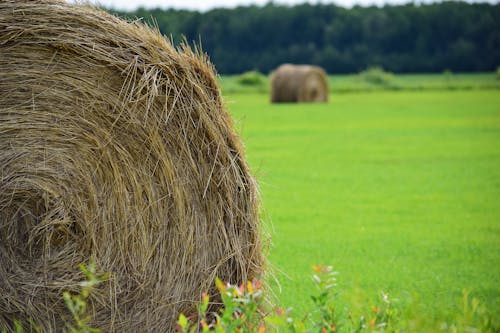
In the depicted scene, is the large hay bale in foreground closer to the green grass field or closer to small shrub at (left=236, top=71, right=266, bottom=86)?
the green grass field

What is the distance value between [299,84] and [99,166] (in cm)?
2622

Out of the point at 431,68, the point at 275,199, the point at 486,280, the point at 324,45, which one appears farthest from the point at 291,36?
the point at 486,280

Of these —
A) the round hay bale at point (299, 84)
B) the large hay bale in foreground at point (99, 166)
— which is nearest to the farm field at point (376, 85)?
the round hay bale at point (299, 84)

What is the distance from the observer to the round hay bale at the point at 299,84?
30.5m

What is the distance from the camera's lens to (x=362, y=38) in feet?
215

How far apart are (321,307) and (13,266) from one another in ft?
6.58

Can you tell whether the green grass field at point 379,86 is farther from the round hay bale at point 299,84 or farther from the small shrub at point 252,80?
the round hay bale at point 299,84

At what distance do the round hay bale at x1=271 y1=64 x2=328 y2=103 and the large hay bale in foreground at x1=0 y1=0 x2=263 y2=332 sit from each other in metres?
25.4

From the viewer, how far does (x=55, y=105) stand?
4973mm

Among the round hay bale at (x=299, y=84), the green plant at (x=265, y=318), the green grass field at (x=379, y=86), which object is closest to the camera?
the green plant at (x=265, y=318)

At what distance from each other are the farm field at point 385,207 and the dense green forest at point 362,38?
41.0 m

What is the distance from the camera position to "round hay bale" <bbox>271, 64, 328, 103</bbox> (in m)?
30.5

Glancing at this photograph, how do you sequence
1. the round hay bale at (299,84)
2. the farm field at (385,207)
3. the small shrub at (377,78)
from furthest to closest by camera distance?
the small shrub at (377,78)
the round hay bale at (299,84)
the farm field at (385,207)

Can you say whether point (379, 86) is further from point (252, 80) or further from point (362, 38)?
point (362, 38)
